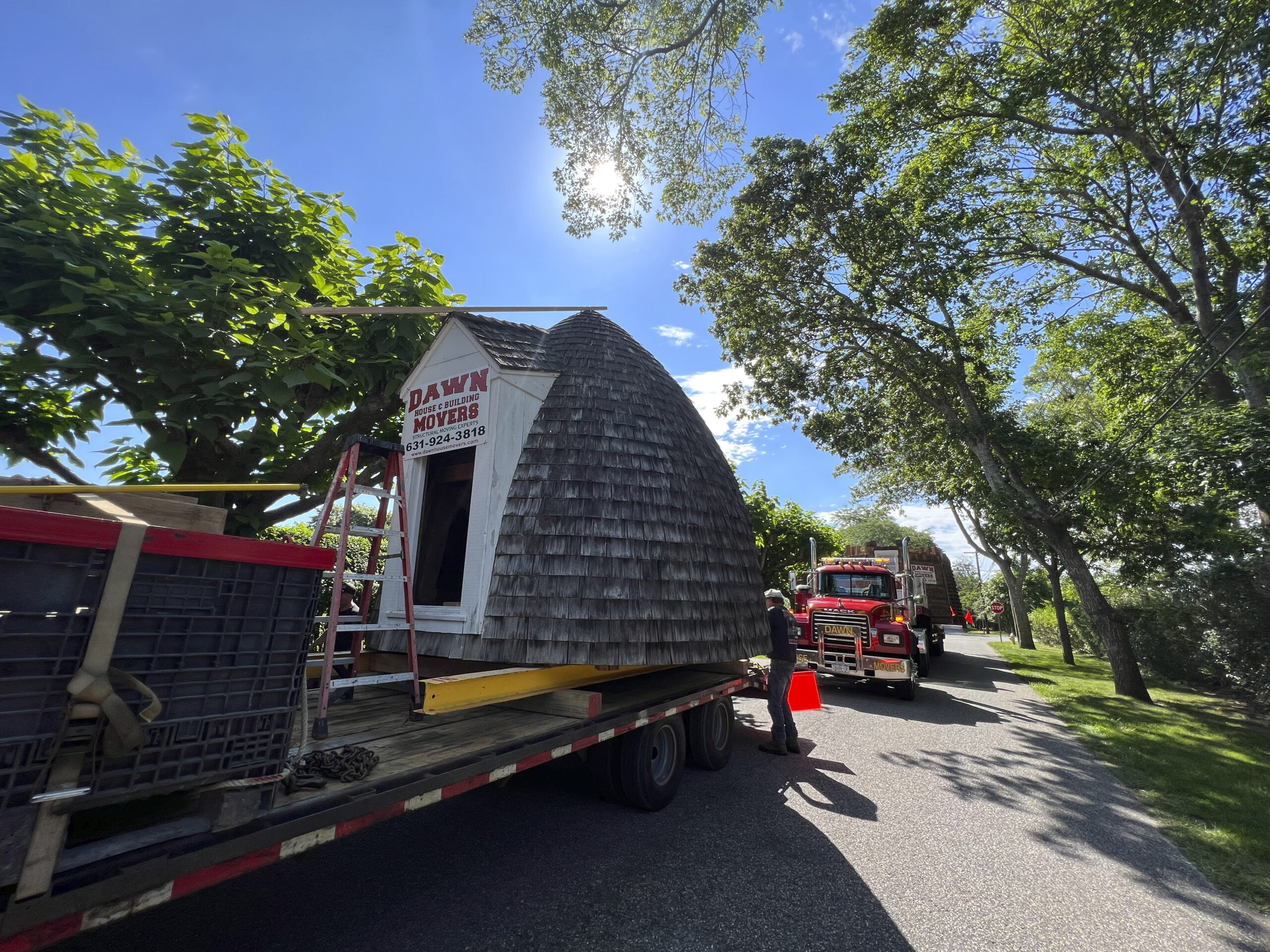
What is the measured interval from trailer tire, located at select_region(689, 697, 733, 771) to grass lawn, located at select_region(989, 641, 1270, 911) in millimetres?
4335

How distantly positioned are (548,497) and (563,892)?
3224 mm

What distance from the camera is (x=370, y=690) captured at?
212 inches

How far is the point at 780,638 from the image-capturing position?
7.71 meters

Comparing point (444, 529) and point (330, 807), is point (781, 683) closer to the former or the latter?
point (444, 529)

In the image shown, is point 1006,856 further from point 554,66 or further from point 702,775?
point 554,66

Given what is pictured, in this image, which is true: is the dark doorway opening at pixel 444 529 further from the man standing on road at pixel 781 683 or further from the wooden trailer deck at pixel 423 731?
the man standing on road at pixel 781 683

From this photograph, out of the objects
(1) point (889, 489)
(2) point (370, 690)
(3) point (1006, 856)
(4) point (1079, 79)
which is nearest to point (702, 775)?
(3) point (1006, 856)

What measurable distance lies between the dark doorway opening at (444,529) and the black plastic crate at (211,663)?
373 cm

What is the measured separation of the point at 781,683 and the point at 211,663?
22.9 feet

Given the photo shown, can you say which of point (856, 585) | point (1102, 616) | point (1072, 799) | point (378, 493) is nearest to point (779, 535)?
point (856, 585)

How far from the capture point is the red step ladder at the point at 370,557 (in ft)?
12.2

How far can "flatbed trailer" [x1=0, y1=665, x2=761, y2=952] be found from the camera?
6.14 ft

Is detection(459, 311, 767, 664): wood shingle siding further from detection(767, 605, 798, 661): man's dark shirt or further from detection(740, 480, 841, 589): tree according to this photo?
detection(740, 480, 841, 589): tree

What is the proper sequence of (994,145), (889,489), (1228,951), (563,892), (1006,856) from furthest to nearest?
(889,489)
(994,145)
(1006,856)
(563,892)
(1228,951)
